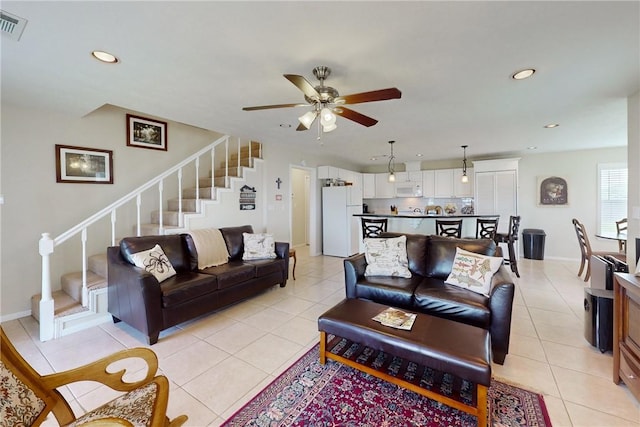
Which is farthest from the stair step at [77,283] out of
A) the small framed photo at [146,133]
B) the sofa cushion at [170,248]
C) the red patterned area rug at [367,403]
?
the red patterned area rug at [367,403]

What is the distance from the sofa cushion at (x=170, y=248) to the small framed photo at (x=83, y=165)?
1.39 metres

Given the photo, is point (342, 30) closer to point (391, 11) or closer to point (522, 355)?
point (391, 11)

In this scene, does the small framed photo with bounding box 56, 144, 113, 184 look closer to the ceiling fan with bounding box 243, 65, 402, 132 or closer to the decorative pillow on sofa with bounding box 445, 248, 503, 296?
the ceiling fan with bounding box 243, 65, 402, 132

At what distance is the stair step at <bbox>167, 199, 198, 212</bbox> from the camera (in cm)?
423

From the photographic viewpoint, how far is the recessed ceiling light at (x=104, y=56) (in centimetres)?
200

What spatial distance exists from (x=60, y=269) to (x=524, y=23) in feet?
17.2

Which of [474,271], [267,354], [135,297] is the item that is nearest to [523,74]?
[474,271]

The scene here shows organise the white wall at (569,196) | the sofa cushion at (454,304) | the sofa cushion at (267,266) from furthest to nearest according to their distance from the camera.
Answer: the white wall at (569,196) < the sofa cushion at (267,266) < the sofa cushion at (454,304)

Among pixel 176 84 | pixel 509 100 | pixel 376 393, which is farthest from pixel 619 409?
pixel 176 84

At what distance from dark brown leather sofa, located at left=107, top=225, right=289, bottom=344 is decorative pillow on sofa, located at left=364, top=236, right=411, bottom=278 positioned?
4.77ft

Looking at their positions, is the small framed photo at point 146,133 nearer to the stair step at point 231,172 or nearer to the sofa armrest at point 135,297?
the stair step at point 231,172

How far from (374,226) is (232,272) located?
2.67m

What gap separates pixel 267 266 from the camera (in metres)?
3.77

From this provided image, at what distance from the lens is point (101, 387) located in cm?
195
